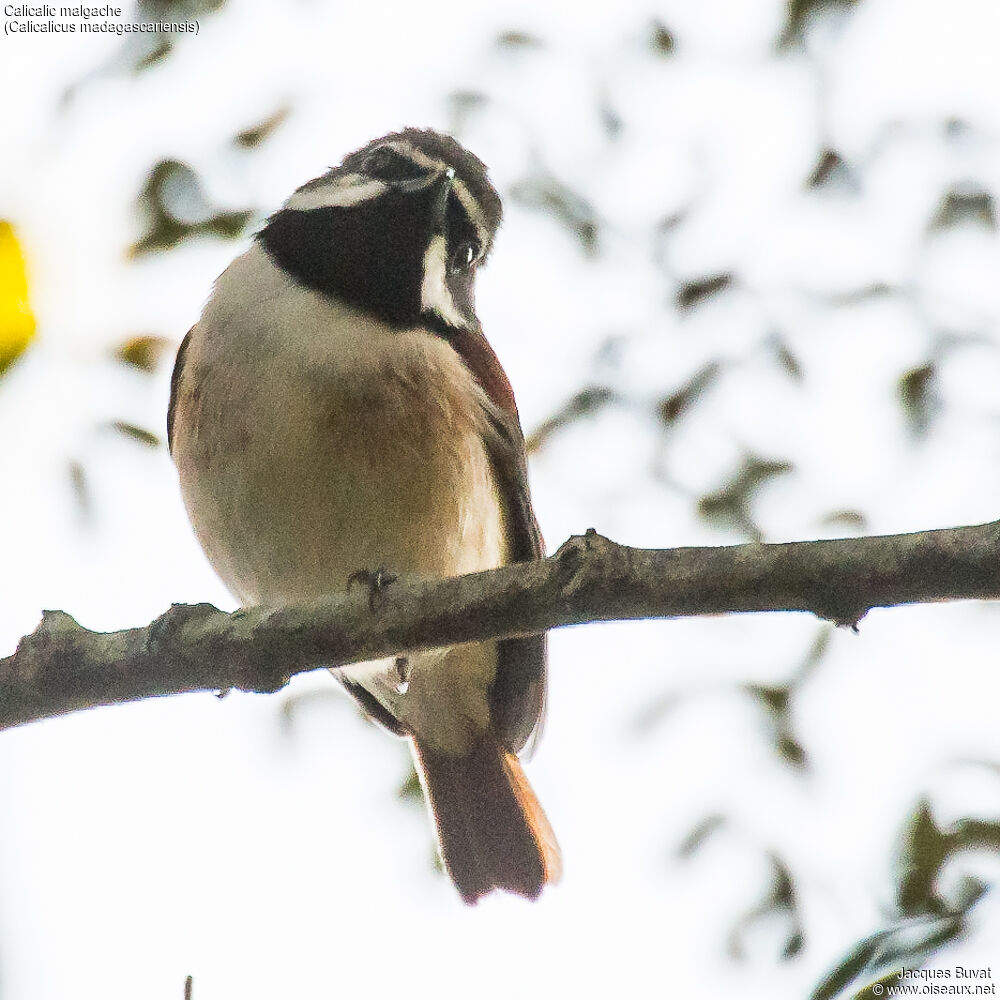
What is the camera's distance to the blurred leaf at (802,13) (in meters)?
4.77

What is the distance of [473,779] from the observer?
508cm

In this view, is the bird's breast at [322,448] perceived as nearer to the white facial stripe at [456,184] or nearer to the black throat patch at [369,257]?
the black throat patch at [369,257]

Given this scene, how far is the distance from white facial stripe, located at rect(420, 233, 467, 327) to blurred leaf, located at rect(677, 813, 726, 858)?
5.79 ft

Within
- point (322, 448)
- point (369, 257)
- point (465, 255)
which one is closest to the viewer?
point (322, 448)

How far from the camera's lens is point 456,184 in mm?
4527

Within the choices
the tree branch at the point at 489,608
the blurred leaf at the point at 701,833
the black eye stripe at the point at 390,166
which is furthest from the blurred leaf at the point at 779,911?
the black eye stripe at the point at 390,166

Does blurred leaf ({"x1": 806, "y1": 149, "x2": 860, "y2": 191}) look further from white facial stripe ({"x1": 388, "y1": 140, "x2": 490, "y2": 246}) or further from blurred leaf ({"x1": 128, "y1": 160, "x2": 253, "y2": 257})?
blurred leaf ({"x1": 128, "y1": 160, "x2": 253, "y2": 257})

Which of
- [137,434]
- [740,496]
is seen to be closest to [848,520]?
[740,496]

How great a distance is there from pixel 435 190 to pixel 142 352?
103cm

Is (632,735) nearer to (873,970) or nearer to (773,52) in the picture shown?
(873,970)

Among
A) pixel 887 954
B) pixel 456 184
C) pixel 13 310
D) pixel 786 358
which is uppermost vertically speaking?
pixel 456 184

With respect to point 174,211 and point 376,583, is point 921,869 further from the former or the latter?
point 174,211

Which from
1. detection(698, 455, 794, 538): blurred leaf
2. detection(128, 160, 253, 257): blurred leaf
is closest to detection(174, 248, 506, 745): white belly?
detection(128, 160, 253, 257): blurred leaf

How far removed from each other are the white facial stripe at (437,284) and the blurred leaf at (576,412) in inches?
28.6
